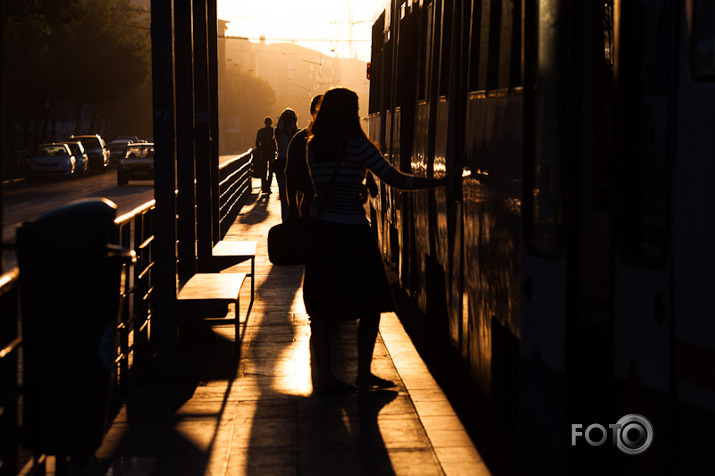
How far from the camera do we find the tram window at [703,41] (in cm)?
372

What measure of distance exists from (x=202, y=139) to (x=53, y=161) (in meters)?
40.6

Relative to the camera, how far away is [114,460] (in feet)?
19.7

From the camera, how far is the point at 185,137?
10.0 m

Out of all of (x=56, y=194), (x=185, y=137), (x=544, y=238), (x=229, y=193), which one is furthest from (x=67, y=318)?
(x=56, y=194)

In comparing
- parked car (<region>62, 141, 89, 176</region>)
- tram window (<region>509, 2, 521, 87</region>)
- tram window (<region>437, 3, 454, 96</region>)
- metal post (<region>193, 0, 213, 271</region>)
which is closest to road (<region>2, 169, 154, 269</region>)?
parked car (<region>62, 141, 89, 176</region>)

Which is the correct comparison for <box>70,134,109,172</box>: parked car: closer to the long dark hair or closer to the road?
the road

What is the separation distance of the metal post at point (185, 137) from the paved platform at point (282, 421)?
1.04m

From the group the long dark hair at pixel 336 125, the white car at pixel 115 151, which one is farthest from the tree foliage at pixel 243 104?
the long dark hair at pixel 336 125

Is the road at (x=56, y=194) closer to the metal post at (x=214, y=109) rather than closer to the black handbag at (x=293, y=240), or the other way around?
the metal post at (x=214, y=109)

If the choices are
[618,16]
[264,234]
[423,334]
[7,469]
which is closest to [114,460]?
[7,469]

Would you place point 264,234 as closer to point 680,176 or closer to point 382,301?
point 382,301

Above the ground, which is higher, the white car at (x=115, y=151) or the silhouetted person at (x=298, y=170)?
the silhouetted person at (x=298, y=170)

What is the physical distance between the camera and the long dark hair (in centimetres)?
740

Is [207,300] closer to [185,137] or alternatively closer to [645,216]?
[185,137]
